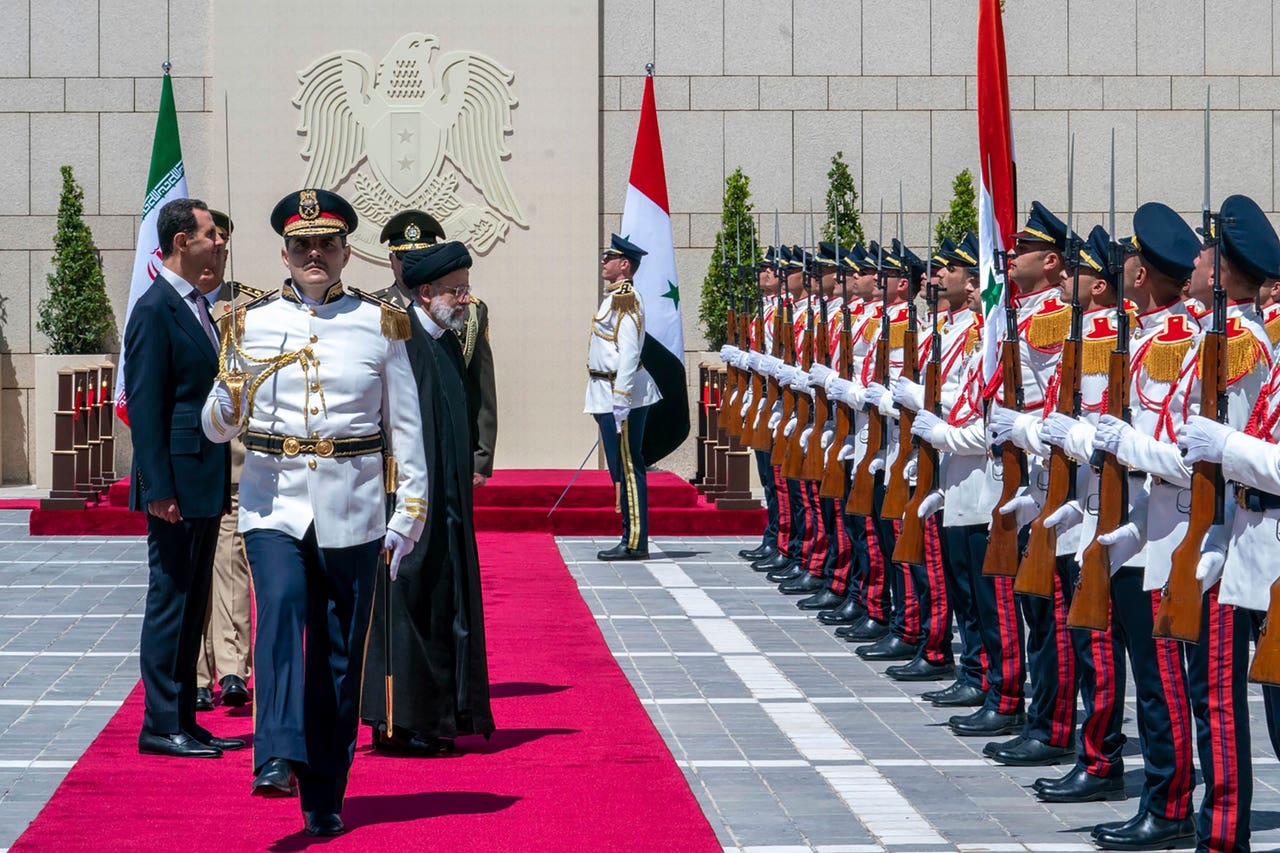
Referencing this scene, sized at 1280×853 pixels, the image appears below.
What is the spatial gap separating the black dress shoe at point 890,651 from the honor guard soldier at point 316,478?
3.77 metres

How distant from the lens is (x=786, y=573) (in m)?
12.4

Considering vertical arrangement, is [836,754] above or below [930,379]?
below

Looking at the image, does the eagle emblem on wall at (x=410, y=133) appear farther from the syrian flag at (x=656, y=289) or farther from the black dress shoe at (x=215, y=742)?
the black dress shoe at (x=215, y=742)

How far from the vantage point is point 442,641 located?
22.9 feet

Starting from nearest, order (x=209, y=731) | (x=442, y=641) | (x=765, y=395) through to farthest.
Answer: (x=442, y=641) → (x=209, y=731) → (x=765, y=395)

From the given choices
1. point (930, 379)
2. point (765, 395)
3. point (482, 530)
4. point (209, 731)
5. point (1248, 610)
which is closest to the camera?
point (1248, 610)

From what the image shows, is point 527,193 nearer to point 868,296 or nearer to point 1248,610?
point 868,296

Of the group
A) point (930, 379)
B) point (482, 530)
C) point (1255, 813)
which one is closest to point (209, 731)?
point (930, 379)

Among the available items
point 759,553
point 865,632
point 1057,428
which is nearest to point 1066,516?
point 1057,428

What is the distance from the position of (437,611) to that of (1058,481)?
2.18m

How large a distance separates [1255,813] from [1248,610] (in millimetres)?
1167

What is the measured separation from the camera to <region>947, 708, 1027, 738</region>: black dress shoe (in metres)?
7.45

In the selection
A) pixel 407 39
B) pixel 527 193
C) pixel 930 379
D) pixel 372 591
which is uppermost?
pixel 407 39

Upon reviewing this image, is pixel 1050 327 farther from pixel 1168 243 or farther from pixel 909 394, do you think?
pixel 909 394
